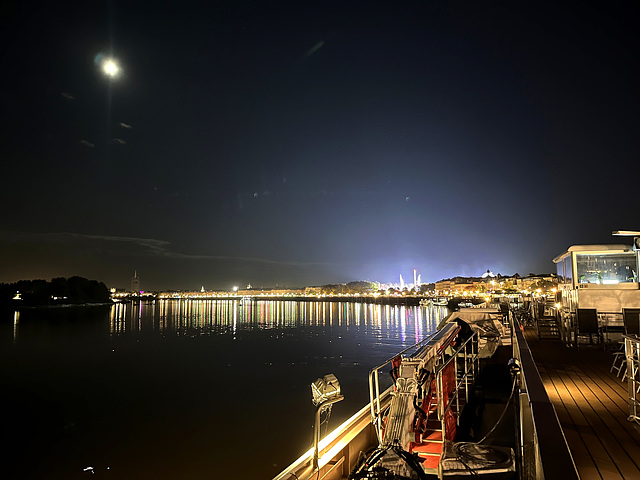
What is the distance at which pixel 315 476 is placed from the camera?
5434mm

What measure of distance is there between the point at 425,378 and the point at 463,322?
7.72 metres

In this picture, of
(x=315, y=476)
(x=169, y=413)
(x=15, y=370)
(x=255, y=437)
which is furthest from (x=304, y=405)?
(x=15, y=370)

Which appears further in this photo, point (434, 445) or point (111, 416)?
point (111, 416)

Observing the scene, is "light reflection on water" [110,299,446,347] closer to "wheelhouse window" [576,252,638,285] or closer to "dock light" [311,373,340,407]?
"wheelhouse window" [576,252,638,285]

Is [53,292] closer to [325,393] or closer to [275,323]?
[275,323]

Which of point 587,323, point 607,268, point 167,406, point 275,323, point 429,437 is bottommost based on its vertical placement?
point 275,323

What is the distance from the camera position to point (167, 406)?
21.6 meters

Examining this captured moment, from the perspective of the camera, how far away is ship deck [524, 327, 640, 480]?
13.9 ft

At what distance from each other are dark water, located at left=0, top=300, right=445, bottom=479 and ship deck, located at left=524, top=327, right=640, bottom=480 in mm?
9557

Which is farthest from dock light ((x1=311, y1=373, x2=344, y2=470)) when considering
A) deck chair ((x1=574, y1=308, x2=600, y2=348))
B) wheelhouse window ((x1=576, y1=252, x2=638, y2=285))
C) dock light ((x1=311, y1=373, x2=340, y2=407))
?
wheelhouse window ((x1=576, y1=252, x2=638, y2=285))

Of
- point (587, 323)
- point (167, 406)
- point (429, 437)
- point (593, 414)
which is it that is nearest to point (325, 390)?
point (429, 437)

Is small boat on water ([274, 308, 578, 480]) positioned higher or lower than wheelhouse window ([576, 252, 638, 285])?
lower

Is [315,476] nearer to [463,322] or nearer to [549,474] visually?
[549,474]

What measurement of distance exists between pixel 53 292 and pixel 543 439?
588ft
